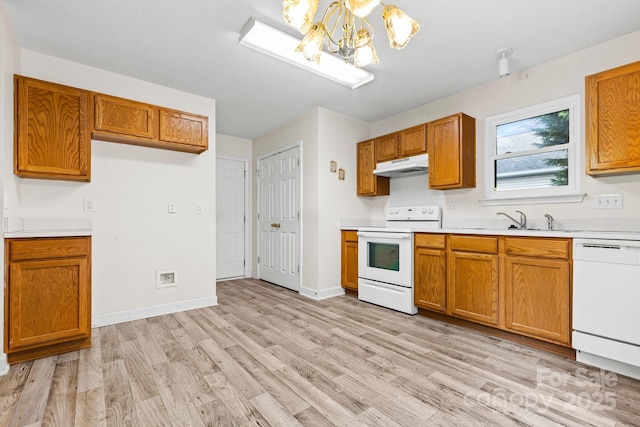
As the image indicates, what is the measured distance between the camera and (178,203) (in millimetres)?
3383

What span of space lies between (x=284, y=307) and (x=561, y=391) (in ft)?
8.20

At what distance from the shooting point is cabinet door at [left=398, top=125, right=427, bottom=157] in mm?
3541

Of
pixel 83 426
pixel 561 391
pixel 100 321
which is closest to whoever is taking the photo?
pixel 83 426

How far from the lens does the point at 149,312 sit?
10.3 feet

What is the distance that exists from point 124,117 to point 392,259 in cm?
305

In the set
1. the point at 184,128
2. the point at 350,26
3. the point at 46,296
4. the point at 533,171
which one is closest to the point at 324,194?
the point at 184,128

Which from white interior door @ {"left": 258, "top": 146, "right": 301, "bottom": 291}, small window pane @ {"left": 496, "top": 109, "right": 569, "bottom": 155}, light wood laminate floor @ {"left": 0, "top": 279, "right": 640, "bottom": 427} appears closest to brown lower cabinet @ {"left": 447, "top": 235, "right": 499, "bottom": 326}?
light wood laminate floor @ {"left": 0, "top": 279, "right": 640, "bottom": 427}

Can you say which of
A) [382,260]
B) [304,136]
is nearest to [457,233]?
[382,260]

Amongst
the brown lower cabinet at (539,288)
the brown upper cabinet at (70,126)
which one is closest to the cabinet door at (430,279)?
the brown lower cabinet at (539,288)

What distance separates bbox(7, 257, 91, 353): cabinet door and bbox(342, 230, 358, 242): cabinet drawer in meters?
2.77

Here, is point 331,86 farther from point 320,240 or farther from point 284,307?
point 284,307

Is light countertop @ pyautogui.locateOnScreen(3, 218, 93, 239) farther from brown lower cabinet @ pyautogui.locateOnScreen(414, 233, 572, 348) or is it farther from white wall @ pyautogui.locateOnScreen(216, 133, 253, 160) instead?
brown lower cabinet @ pyautogui.locateOnScreen(414, 233, 572, 348)

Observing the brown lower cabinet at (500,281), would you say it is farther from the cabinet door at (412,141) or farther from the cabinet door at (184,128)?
the cabinet door at (184,128)

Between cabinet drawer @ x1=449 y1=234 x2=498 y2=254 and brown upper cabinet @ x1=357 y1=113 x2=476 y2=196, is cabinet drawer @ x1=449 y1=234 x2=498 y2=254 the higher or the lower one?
the lower one
